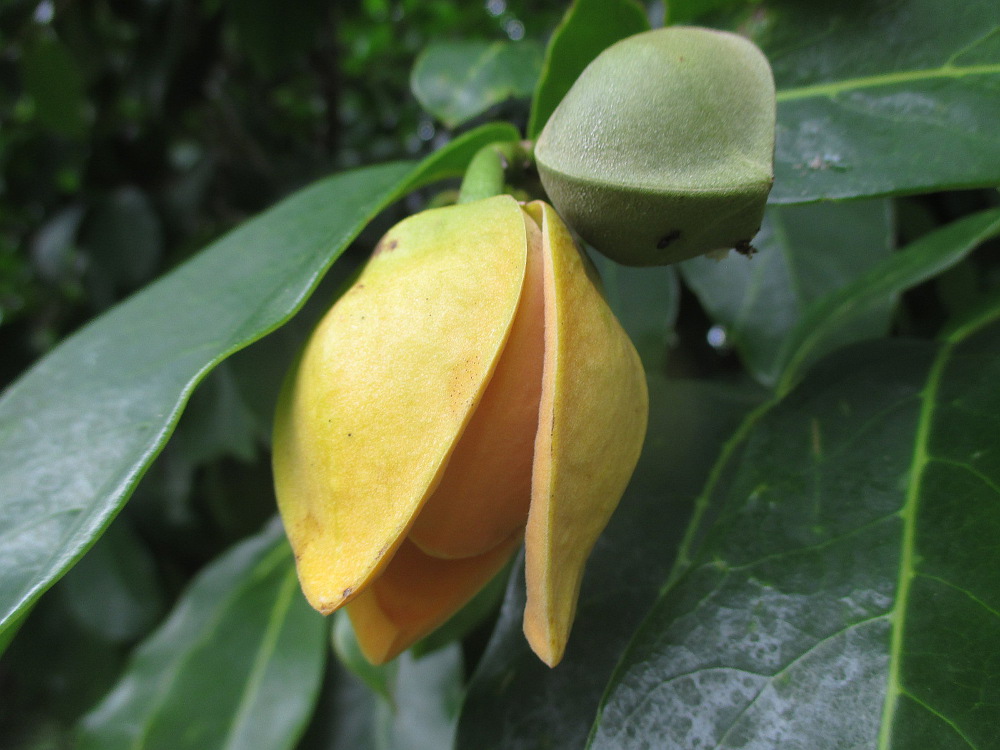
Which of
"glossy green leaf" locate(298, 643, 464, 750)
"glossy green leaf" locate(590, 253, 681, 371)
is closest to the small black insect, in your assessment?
"glossy green leaf" locate(590, 253, 681, 371)

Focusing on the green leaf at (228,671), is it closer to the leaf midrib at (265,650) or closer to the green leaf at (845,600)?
the leaf midrib at (265,650)

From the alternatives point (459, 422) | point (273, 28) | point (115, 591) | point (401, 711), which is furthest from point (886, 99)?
point (115, 591)

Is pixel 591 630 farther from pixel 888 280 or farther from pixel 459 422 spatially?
pixel 888 280

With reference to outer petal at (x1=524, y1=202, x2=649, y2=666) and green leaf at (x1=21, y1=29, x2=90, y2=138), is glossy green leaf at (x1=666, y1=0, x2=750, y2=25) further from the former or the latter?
green leaf at (x1=21, y1=29, x2=90, y2=138)

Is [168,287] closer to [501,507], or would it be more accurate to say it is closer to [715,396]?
[501,507]

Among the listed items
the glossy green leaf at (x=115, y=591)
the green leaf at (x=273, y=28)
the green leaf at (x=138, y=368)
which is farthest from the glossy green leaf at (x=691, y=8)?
the glossy green leaf at (x=115, y=591)

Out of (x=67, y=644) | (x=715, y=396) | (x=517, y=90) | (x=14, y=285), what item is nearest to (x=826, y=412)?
(x=715, y=396)
